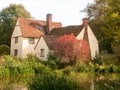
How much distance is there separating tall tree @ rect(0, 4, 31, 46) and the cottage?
14.0 feet

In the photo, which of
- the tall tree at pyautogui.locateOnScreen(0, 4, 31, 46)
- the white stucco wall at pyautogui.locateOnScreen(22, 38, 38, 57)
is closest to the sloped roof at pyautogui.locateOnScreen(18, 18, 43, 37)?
Result: the white stucco wall at pyautogui.locateOnScreen(22, 38, 38, 57)

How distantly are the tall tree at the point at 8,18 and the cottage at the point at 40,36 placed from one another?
14.0 ft

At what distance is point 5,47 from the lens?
55938mm

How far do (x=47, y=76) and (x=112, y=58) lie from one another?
29955 mm

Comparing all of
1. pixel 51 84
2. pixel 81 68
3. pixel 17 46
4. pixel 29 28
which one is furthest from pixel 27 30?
pixel 51 84

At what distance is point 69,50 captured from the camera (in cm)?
Answer: 4300

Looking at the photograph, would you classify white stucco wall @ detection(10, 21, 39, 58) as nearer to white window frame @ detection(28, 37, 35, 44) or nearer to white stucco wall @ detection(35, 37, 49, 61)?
white window frame @ detection(28, 37, 35, 44)

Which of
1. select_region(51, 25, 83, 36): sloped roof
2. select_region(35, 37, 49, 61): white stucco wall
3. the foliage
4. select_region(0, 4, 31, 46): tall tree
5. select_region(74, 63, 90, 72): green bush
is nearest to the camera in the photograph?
select_region(74, 63, 90, 72): green bush

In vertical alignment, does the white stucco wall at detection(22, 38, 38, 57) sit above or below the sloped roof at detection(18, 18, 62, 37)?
below

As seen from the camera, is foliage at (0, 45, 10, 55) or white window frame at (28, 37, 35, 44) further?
foliage at (0, 45, 10, 55)

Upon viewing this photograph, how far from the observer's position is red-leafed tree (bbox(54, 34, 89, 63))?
43000 millimetres

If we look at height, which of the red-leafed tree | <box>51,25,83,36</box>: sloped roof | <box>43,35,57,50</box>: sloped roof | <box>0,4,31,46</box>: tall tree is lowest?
the red-leafed tree

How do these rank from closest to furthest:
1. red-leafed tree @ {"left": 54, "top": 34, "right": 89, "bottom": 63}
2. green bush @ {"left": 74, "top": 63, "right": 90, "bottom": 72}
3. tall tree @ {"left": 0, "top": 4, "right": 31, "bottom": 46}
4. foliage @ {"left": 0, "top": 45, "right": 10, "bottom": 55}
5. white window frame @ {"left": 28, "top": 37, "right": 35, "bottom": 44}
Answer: green bush @ {"left": 74, "top": 63, "right": 90, "bottom": 72} → red-leafed tree @ {"left": 54, "top": 34, "right": 89, "bottom": 63} → white window frame @ {"left": 28, "top": 37, "right": 35, "bottom": 44} → foliage @ {"left": 0, "top": 45, "right": 10, "bottom": 55} → tall tree @ {"left": 0, "top": 4, "right": 31, "bottom": 46}

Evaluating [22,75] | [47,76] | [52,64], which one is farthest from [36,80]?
[52,64]
